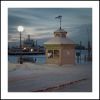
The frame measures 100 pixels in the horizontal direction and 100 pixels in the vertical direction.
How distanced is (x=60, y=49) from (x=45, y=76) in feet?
1.28

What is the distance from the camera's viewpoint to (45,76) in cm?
663

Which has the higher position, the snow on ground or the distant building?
the distant building

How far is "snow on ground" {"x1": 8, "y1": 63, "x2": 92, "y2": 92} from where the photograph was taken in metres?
6.62

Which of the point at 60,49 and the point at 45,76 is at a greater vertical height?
the point at 60,49

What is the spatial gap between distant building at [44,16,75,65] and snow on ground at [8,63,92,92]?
3.0 inches

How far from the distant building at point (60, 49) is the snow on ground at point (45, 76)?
8cm

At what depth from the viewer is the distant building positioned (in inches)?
261

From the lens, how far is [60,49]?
667cm

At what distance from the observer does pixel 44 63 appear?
6.64 meters

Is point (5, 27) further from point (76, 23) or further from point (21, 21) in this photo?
point (76, 23)

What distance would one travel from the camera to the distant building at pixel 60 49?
21.7ft

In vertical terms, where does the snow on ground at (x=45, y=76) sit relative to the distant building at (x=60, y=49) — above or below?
below

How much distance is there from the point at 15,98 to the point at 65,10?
1.27 metres

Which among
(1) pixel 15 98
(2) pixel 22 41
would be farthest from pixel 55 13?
(1) pixel 15 98
